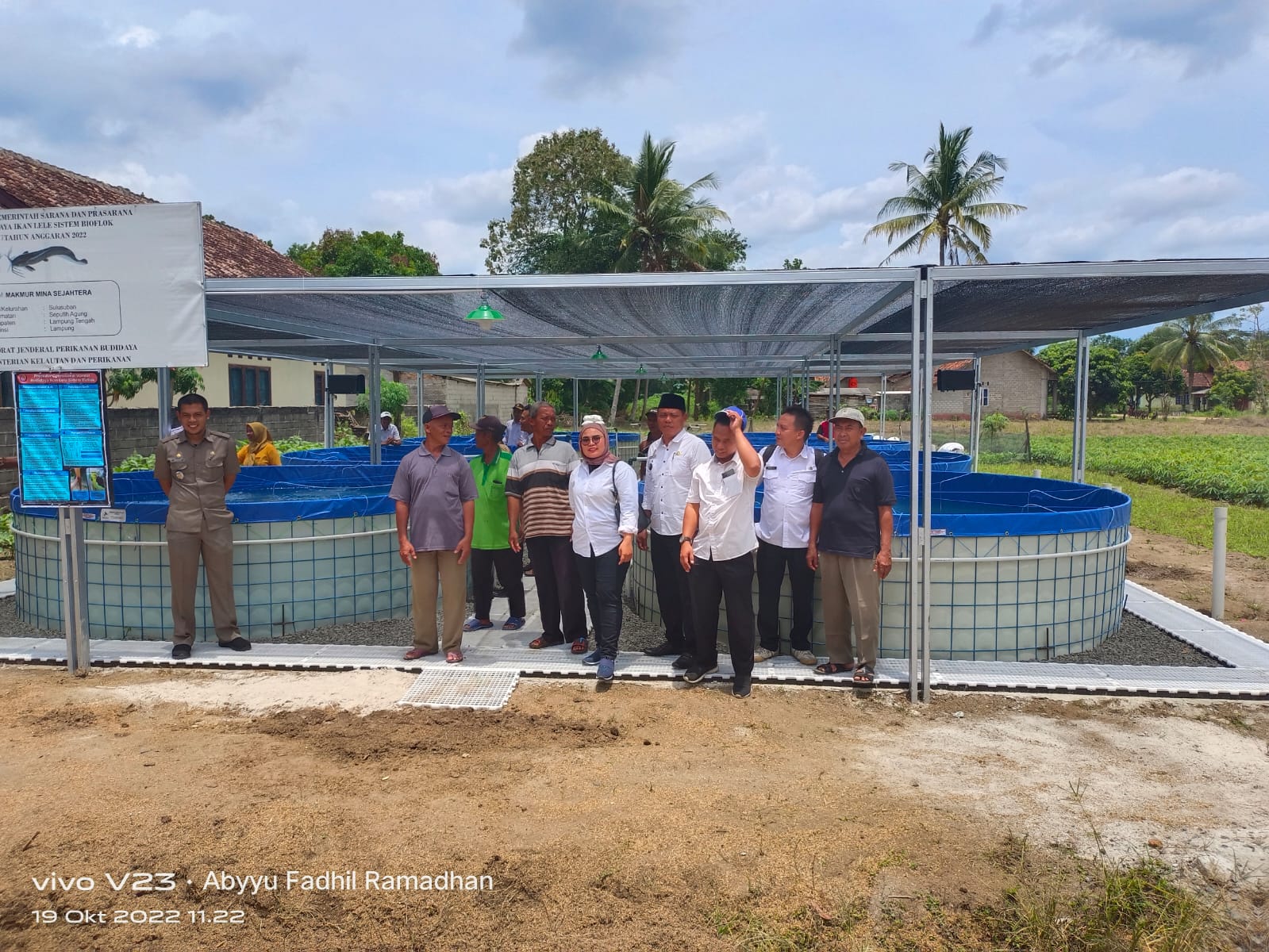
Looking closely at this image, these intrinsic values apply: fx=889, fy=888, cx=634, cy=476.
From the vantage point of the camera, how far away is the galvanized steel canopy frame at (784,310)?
206 inches

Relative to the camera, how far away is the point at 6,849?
11.4 feet

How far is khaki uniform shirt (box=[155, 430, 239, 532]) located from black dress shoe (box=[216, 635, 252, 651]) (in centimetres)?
82

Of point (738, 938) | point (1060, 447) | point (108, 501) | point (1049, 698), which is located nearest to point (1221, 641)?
point (1049, 698)

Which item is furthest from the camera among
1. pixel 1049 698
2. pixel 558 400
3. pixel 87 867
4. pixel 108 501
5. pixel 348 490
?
pixel 558 400

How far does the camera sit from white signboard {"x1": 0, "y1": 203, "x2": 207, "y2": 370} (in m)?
5.55

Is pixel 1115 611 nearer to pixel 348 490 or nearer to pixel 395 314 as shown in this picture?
pixel 395 314

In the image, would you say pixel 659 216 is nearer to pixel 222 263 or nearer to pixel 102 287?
pixel 222 263

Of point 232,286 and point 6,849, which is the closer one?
point 6,849

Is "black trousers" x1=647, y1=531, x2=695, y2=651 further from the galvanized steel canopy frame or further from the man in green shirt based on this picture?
the galvanized steel canopy frame

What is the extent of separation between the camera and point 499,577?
6.77m

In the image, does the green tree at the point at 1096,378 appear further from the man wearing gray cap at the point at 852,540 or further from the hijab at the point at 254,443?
the man wearing gray cap at the point at 852,540

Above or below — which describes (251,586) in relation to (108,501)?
below

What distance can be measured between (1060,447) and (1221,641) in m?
26.1

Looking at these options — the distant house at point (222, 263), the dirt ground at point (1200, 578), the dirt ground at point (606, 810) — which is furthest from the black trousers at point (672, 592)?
the distant house at point (222, 263)
